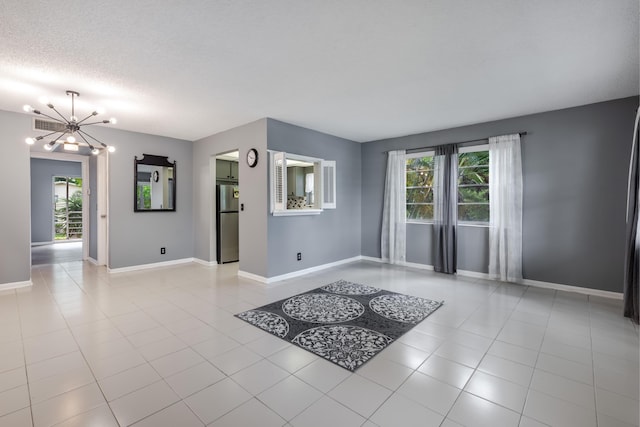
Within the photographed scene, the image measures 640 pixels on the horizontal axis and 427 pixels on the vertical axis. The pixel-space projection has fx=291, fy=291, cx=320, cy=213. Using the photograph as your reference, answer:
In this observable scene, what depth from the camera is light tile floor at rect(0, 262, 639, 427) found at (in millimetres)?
1698

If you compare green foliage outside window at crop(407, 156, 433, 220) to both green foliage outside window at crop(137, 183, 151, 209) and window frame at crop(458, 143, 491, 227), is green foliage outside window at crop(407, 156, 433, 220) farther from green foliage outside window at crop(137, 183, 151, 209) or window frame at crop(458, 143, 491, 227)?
green foliage outside window at crop(137, 183, 151, 209)

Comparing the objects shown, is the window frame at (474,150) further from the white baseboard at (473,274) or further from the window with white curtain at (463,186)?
the white baseboard at (473,274)

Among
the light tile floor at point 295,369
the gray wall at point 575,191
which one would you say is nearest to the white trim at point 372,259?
the gray wall at point 575,191

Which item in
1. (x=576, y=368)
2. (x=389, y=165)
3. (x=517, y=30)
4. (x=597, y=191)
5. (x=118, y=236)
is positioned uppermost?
(x=517, y=30)

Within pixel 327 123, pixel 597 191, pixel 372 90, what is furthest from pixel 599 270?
pixel 327 123

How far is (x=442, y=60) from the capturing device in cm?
266

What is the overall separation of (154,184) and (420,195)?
16.7 feet

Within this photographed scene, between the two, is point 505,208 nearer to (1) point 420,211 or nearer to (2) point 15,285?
(1) point 420,211

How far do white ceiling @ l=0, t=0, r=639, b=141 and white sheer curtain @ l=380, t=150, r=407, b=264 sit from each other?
1619mm

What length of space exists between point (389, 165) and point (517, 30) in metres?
3.53

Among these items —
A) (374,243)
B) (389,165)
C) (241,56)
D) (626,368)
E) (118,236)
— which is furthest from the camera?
(374,243)

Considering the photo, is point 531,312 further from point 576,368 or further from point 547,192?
point 547,192

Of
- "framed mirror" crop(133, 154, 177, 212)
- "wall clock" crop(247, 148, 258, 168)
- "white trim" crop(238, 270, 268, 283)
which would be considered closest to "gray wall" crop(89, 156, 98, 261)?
"framed mirror" crop(133, 154, 177, 212)

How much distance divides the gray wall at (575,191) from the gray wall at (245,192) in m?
3.51
